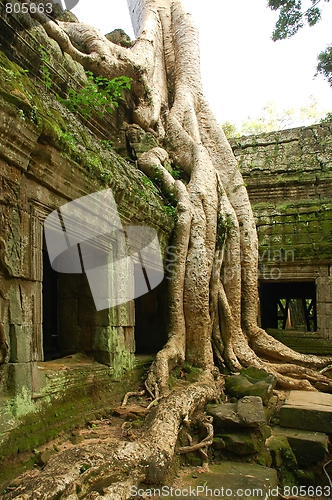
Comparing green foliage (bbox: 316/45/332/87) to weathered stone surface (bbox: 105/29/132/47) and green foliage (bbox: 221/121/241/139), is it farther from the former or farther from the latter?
green foliage (bbox: 221/121/241/139)

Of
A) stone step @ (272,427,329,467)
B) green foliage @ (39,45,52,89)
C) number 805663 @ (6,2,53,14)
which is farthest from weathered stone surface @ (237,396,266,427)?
number 805663 @ (6,2,53,14)

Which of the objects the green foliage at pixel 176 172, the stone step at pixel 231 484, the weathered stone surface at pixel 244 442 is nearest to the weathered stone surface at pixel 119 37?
the green foliage at pixel 176 172

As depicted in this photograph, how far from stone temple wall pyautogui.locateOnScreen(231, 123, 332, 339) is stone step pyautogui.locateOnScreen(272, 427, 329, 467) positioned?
11.7 ft

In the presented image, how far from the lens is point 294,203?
793 centimetres

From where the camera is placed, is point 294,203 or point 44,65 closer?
point 44,65

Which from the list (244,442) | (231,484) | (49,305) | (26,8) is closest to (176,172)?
(49,305)

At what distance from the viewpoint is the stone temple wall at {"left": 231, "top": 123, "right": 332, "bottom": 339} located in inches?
287

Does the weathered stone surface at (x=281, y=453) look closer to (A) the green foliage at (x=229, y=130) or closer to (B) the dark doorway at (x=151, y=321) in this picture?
(B) the dark doorway at (x=151, y=321)

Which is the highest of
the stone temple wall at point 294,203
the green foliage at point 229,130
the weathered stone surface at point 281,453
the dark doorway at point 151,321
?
the green foliage at point 229,130

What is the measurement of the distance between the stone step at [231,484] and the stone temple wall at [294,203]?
4641 mm

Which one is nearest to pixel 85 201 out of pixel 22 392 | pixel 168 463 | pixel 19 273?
pixel 19 273

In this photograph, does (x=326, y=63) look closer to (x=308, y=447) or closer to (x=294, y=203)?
(x=294, y=203)

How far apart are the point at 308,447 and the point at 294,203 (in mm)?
5051

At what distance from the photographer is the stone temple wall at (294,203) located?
7.30m
